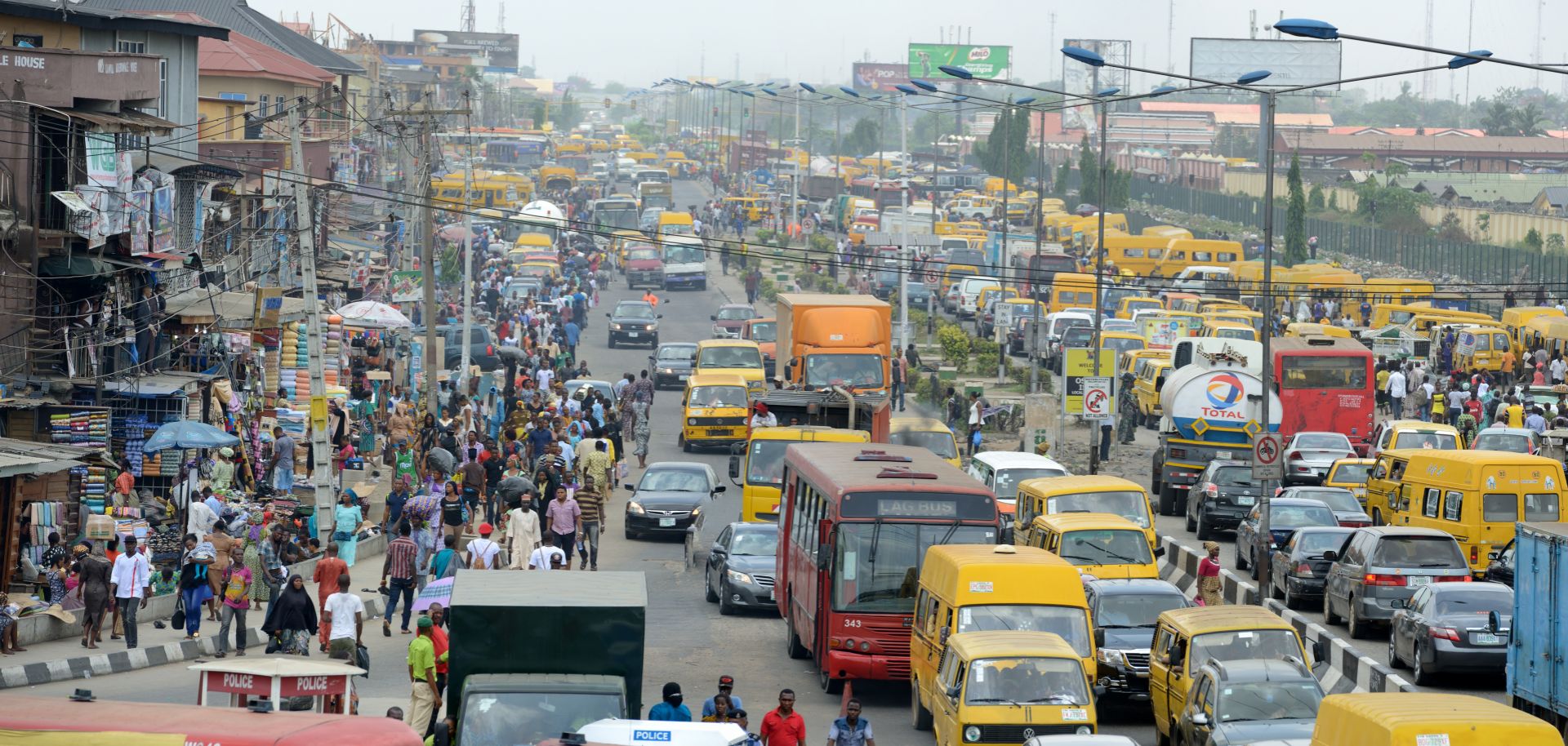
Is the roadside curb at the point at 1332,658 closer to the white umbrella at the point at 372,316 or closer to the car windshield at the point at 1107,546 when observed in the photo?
the car windshield at the point at 1107,546

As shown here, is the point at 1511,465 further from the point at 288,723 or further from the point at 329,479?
the point at 288,723


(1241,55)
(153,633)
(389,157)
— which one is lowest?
(153,633)

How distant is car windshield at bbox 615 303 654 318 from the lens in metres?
61.1

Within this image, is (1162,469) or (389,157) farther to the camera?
(389,157)

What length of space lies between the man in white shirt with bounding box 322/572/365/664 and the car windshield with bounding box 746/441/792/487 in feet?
30.2

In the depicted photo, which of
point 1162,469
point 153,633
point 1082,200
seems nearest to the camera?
point 153,633

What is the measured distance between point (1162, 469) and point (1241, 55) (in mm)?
103635

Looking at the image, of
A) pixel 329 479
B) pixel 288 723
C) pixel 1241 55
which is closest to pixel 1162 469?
pixel 329 479

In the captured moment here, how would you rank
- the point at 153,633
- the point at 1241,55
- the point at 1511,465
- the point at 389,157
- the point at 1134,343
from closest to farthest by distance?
the point at 153,633, the point at 1511,465, the point at 1134,343, the point at 389,157, the point at 1241,55

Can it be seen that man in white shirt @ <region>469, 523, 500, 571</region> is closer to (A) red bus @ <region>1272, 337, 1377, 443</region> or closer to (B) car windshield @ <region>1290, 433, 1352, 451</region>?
(B) car windshield @ <region>1290, 433, 1352, 451</region>

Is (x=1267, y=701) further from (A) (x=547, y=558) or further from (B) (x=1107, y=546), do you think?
(A) (x=547, y=558)

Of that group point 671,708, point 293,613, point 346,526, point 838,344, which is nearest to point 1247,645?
point 671,708

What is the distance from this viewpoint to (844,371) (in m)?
39.2

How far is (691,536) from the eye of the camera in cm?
2886
